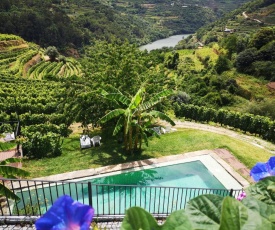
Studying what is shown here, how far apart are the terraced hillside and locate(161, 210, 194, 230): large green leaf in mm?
40656

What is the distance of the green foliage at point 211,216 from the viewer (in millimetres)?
777

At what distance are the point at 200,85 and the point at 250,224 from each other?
4040 centimetres

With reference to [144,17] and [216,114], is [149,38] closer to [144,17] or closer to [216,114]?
[144,17]

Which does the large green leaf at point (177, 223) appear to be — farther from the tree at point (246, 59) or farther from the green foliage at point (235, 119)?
the tree at point (246, 59)

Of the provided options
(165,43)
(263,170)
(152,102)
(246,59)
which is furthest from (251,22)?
(263,170)

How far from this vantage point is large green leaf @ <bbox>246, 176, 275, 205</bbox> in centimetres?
124

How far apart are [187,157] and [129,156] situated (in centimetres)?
259

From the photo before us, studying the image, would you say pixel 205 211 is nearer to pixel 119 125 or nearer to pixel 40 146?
pixel 119 125

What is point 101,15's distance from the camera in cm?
11000

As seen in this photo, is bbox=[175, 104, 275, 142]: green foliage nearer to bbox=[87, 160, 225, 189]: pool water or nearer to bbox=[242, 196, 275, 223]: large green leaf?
bbox=[87, 160, 225, 189]: pool water

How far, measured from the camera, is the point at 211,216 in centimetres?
92

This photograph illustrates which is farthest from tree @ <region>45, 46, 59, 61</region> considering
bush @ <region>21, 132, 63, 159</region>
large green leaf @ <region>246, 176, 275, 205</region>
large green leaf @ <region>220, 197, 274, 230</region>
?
large green leaf @ <region>220, 197, 274, 230</region>

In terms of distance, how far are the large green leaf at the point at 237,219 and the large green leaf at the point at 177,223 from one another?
0.42ft

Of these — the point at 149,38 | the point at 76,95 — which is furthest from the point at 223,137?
the point at 149,38
